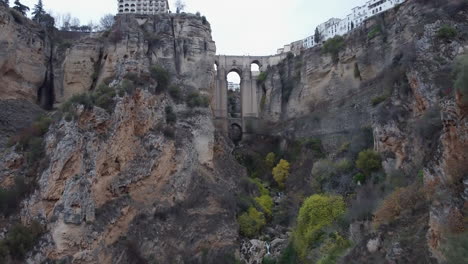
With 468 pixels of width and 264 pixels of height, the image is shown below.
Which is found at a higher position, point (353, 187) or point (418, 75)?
point (418, 75)

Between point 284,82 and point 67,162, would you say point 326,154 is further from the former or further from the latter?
point 67,162

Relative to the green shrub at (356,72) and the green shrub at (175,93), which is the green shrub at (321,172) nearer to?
the green shrub at (356,72)

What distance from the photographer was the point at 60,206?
2712cm

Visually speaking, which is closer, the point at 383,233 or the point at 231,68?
the point at 383,233

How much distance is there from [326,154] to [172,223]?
13411 mm

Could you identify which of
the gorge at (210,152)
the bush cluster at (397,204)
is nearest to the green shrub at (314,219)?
the gorge at (210,152)

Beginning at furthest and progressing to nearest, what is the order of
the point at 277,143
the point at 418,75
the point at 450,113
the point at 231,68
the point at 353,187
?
the point at 231,68 → the point at 277,143 → the point at 353,187 → the point at 418,75 → the point at 450,113

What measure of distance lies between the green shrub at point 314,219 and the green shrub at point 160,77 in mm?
11576

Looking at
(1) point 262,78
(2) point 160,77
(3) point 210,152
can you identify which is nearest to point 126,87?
(2) point 160,77

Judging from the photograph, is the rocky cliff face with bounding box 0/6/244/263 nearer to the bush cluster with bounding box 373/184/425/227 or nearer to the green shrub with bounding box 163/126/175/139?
the green shrub with bounding box 163/126/175/139

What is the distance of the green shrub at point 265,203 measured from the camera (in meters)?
35.7

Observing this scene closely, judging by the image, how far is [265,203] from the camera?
36.6m

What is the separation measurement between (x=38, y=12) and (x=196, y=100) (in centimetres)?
1906

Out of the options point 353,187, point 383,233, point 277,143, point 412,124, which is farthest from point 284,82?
point 383,233
